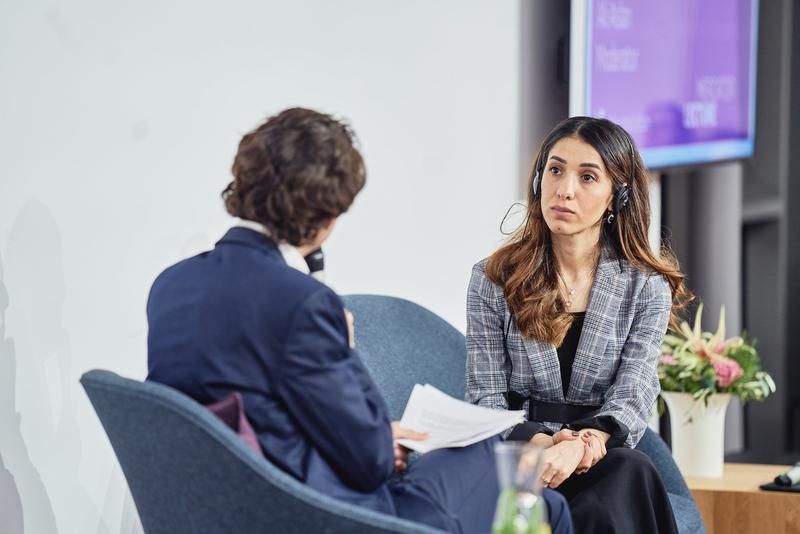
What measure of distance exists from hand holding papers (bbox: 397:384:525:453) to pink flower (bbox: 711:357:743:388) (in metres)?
1.56

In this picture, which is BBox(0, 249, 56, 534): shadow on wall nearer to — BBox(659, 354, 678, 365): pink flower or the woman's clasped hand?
the woman's clasped hand

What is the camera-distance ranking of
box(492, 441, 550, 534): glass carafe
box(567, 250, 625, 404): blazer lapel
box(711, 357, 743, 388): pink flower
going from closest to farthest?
box(492, 441, 550, 534): glass carafe → box(567, 250, 625, 404): blazer lapel → box(711, 357, 743, 388): pink flower

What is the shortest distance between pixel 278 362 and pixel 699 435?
217cm

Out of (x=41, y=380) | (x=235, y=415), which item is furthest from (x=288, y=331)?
(x=41, y=380)

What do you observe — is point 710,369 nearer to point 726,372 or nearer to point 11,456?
point 726,372

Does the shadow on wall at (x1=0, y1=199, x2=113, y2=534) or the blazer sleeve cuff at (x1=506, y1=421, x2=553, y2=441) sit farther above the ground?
the shadow on wall at (x1=0, y1=199, x2=113, y2=534)

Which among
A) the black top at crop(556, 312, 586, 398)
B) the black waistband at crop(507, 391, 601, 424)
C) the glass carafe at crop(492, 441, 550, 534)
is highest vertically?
the glass carafe at crop(492, 441, 550, 534)

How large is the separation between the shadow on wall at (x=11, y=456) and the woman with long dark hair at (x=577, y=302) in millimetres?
1068

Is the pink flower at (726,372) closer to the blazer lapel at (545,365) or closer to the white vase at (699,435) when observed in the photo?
the white vase at (699,435)

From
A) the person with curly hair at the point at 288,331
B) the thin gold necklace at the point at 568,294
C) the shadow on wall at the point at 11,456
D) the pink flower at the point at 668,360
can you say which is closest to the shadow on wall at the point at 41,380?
the shadow on wall at the point at 11,456

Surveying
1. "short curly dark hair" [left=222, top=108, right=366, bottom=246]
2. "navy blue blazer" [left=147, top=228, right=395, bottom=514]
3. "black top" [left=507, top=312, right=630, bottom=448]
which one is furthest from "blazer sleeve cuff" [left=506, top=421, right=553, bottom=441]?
A: "short curly dark hair" [left=222, top=108, right=366, bottom=246]

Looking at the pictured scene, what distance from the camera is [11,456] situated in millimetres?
2316

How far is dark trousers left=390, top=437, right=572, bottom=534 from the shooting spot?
2.05 m

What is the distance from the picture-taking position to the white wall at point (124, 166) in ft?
7.64
